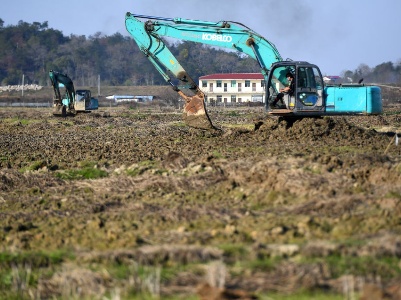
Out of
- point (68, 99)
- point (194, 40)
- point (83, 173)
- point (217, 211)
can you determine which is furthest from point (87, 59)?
point (217, 211)

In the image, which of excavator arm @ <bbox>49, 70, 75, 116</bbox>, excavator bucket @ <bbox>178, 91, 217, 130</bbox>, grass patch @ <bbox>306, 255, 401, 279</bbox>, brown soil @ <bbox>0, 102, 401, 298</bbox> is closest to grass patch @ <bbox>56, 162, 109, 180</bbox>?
brown soil @ <bbox>0, 102, 401, 298</bbox>

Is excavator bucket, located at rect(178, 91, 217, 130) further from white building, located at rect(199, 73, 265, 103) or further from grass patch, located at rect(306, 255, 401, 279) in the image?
white building, located at rect(199, 73, 265, 103)

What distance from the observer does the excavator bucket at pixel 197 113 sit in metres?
25.2

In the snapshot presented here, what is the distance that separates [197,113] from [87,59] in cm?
13337

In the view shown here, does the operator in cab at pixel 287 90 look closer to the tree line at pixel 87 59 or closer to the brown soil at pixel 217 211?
the brown soil at pixel 217 211

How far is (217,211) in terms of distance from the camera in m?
11.9

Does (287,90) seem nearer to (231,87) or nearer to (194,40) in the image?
(194,40)

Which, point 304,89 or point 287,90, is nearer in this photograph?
point 304,89

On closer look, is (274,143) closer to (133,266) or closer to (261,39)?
(261,39)

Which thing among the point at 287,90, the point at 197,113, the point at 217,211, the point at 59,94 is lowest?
the point at 217,211

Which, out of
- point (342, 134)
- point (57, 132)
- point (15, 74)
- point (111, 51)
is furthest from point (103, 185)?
point (111, 51)

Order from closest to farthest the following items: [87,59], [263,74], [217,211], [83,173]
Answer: [217,211]
[83,173]
[263,74]
[87,59]

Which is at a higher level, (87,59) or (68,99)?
(87,59)

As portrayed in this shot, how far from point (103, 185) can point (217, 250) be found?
6.52 m
